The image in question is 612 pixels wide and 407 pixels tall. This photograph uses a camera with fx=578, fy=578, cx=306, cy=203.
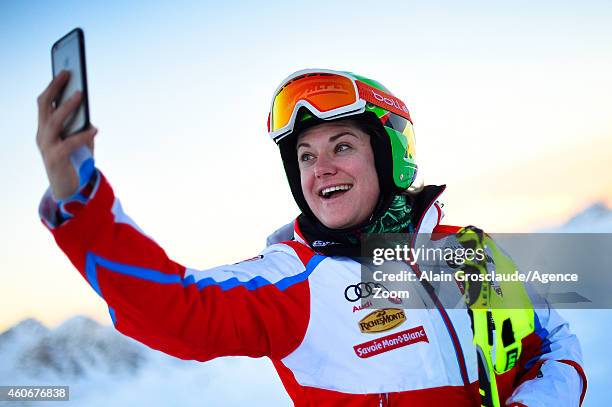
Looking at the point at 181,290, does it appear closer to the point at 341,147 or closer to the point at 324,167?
the point at 324,167

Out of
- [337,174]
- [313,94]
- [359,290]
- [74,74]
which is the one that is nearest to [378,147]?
[337,174]

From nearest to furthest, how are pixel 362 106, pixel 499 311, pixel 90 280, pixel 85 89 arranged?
1. pixel 85 89
2. pixel 90 280
3. pixel 499 311
4. pixel 362 106

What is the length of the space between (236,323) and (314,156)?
3.73 ft

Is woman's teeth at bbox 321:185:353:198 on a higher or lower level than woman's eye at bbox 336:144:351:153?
lower

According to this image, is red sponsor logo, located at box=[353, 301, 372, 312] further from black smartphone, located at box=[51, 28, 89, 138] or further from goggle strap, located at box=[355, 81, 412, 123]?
black smartphone, located at box=[51, 28, 89, 138]

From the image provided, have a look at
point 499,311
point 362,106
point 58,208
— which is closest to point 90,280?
point 58,208

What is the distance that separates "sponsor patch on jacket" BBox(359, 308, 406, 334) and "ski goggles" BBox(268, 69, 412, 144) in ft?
3.36

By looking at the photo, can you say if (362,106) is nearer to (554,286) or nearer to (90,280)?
(554,286)

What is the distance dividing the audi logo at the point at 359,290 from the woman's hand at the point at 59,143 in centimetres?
146

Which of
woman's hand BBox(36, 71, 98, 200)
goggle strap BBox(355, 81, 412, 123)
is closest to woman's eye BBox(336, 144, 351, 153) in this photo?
goggle strap BBox(355, 81, 412, 123)

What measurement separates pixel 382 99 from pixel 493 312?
1.30m

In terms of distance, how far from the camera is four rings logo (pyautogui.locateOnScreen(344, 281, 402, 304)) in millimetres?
2740

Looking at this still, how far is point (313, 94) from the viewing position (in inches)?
121

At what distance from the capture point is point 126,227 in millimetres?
1811
